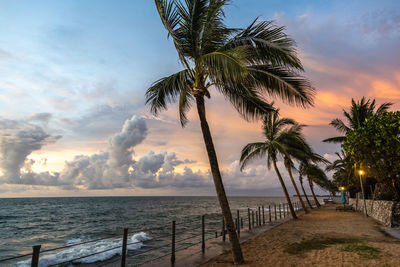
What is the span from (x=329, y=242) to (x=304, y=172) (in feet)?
90.5

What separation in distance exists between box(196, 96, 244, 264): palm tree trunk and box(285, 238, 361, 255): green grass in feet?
6.82

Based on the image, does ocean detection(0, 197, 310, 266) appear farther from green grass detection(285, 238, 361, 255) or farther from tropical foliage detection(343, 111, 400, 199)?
tropical foliage detection(343, 111, 400, 199)

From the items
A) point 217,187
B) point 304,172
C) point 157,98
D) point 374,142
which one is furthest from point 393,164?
point 304,172

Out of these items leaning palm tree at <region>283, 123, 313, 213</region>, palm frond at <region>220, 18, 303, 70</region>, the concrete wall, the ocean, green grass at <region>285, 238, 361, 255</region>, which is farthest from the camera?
leaning palm tree at <region>283, 123, 313, 213</region>

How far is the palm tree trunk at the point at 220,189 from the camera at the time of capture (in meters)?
5.45

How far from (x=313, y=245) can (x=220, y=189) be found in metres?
4.19

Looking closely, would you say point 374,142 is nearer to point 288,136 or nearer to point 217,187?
point 288,136

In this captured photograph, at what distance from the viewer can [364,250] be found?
624 centimetres

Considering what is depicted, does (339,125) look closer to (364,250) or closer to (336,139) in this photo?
(336,139)

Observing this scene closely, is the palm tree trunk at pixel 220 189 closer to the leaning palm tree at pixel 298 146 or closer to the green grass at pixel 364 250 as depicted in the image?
the green grass at pixel 364 250

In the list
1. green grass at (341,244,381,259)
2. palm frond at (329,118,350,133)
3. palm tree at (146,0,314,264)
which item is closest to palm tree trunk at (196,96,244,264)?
palm tree at (146,0,314,264)

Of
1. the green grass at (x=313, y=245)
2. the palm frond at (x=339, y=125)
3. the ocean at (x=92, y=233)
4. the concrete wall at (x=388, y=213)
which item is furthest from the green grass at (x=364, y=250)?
the palm frond at (x=339, y=125)

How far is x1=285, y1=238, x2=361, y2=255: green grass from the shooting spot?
6.70m

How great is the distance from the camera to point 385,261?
5.19 metres
